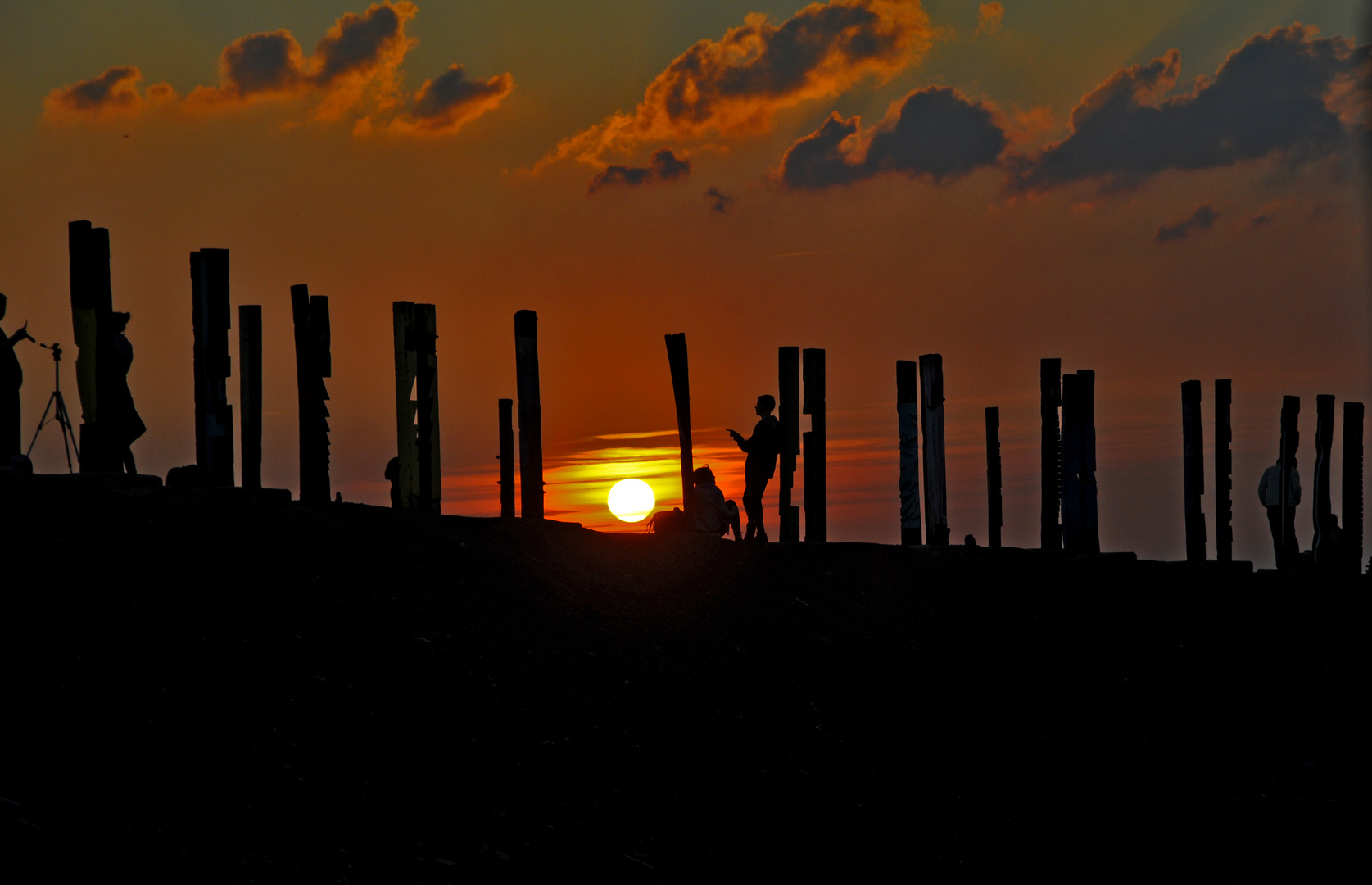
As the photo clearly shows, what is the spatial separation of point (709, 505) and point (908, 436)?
256 cm

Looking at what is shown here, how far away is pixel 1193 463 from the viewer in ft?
62.1

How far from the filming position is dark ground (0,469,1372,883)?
19.8ft

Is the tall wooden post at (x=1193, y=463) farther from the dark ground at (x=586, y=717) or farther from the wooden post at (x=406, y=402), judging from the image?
the wooden post at (x=406, y=402)

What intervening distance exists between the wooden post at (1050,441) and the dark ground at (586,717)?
130 inches

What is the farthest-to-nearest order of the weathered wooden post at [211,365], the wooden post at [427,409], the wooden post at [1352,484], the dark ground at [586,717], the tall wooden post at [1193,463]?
the wooden post at [1352,484] < the tall wooden post at [1193,463] < the wooden post at [427,409] < the weathered wooden post at [211,365] < the dark ground at [586,717]

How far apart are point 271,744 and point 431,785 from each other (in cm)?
79

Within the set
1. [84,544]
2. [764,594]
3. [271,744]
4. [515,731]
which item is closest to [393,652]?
[515,731]

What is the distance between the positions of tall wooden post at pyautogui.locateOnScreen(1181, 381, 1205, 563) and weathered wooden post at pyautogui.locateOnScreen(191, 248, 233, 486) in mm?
12898

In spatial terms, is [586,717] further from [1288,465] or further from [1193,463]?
[1288,465]

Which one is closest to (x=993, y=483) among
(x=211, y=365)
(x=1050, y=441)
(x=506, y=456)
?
(x=1050, y=441)

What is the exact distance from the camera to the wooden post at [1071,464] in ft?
52.4

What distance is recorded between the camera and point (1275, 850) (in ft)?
→ 27.9

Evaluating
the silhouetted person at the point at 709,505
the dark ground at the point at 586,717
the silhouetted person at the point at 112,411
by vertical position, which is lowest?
the dark ground at the point at 586,717

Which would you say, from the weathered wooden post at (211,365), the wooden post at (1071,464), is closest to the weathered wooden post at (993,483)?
the wooden post at (1071,464)
